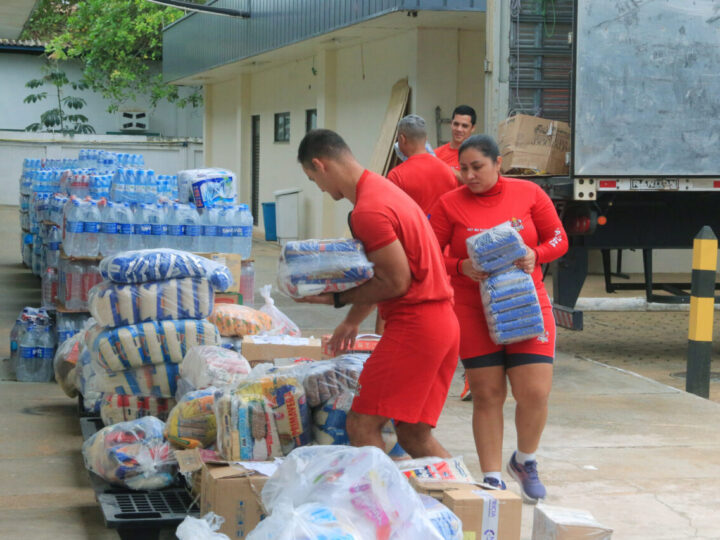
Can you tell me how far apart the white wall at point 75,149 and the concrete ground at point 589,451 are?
89.1 ft

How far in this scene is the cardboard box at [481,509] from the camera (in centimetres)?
415

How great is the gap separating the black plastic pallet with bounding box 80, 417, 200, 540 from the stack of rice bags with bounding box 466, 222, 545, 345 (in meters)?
1.69

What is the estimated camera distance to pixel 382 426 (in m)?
4.65

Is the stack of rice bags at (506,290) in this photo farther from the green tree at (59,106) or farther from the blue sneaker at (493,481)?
the green tree at (59,106)

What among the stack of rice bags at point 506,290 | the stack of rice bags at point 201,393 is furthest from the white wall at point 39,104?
the stack of rice bags at point 506,290

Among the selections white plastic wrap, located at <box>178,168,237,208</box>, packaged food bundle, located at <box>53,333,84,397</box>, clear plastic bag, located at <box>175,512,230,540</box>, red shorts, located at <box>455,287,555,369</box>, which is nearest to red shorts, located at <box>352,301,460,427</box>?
red shorts, located at <box>455,287,555,369</box>

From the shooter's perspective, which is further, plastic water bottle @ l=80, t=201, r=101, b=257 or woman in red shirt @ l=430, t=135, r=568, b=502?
plastic water bottle @ l=80, t=201, r=101, b=257

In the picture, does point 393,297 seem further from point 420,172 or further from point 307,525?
point 420,172

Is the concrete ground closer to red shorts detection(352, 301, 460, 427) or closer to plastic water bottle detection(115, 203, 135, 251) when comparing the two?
red shorts detection(352, 301, 460, 427)

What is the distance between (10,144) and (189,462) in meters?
33.3

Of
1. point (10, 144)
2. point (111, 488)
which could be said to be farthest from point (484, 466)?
point (10, 144)

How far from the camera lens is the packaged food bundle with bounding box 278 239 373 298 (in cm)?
439

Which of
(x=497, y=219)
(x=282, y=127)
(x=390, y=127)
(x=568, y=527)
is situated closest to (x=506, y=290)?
(x=497, y=219)

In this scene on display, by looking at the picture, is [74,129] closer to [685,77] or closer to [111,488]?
[685,77]
